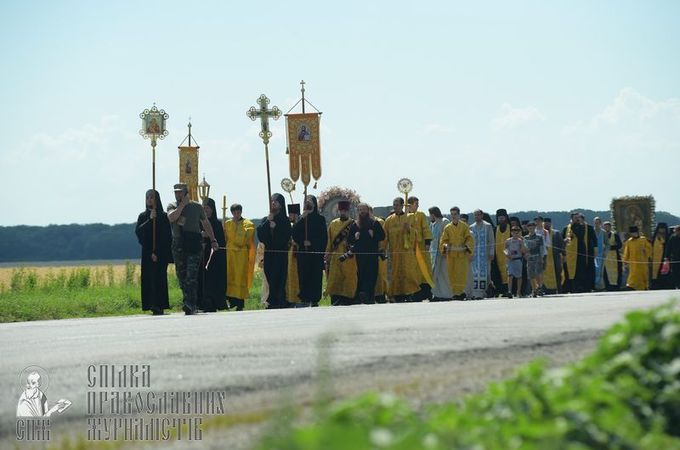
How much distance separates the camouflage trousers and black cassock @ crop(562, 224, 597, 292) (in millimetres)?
16992

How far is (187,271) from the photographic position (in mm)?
22891

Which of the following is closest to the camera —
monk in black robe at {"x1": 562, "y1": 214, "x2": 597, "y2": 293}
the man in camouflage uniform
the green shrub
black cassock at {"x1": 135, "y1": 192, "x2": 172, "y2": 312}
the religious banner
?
the green shrub

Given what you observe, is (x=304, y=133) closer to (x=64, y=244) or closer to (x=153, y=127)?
(x=153, y=127)

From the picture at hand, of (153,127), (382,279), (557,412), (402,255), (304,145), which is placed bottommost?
(557,412)

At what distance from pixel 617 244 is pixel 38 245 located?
447ft

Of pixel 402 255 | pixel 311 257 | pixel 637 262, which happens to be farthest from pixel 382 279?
pixel 637 262

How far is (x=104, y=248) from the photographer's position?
17038cm

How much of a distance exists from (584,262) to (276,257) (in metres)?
11.7

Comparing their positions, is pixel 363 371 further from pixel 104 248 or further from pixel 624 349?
pixel 104 248

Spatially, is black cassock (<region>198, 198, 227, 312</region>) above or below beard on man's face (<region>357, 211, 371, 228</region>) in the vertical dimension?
below

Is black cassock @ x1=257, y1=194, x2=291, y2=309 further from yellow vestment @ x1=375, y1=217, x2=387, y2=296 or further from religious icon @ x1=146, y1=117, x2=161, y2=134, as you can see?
religious icon @ x1=146, y1=117, x2=161, y2=134

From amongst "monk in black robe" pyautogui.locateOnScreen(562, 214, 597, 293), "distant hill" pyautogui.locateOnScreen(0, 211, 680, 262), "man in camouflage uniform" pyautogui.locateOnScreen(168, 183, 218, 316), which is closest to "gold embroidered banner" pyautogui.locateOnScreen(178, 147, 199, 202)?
"monk in black robe" pyautogui.locateOnScreen(562, 214, 597, 293)

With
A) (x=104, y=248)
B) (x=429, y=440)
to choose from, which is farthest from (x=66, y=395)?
(x=104, y=248)

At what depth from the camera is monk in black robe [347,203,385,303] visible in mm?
28953
